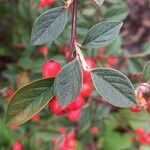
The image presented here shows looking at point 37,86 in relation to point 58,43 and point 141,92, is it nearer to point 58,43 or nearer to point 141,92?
point 141,92

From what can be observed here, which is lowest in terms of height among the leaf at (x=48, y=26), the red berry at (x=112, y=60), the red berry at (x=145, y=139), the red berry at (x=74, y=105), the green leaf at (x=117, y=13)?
the red berry at (x=145, y=139)

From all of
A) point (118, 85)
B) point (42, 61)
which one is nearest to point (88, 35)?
point (118, 85)

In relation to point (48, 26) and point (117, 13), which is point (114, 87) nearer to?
point (48, 26)

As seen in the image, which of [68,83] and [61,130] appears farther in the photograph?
[61,130]

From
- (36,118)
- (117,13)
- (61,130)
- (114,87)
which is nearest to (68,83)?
(114,87)

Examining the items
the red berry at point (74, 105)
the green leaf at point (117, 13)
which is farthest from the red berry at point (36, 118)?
the red berry at point (74, 105)

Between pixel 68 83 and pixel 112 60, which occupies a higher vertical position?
pixel 68 83

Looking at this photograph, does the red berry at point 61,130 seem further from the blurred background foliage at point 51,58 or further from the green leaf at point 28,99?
the green leaf at point 28,99

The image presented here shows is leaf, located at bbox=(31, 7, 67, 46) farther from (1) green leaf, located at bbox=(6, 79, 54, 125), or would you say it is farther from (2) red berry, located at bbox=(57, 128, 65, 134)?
(2) red berry, located at bbox=(57, 128, 65, 134)
